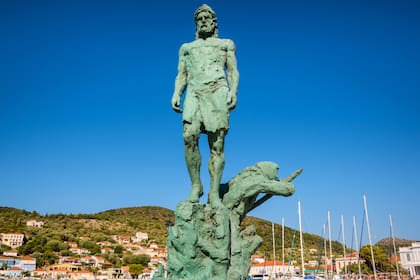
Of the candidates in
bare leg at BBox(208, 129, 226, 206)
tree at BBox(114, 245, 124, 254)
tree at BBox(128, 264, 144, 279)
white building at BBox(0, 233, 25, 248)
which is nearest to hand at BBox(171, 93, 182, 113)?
bare leg at BBox(208, 129, 226, 206)

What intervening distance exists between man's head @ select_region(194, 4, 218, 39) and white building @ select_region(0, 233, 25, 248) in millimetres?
78590

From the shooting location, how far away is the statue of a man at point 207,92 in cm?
714

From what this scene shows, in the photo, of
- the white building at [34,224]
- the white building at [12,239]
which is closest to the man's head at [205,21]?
the white building at [12,239]

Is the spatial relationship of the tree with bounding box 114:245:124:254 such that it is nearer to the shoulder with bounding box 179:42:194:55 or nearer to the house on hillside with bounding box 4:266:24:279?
the house on hillside with bounding box 4:266:24:279

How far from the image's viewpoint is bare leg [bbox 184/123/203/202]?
23.4 feet

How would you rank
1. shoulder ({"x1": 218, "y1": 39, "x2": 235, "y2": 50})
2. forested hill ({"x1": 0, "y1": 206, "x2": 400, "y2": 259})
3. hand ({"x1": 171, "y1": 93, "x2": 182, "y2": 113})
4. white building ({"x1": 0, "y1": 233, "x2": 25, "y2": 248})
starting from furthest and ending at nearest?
1. forested hill ({"x1": 0, "y1": 206, "x2": 400, "y2": 259})
2. white building ({"x1": 0, "y1": 233, "x2": 25, "y2": 248})
3. shoulder ({"x1": 218, "y1": 39, "x2": 235, "y2": 50})
4. hand ({"x1": 171, "y1": 93, "x2": 182, "y2": 113})

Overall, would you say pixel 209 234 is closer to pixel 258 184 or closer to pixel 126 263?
pixel 258 184

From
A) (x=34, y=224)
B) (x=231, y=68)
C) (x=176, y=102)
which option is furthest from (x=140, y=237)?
(x=231, y=68)

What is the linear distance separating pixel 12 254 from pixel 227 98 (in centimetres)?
7093

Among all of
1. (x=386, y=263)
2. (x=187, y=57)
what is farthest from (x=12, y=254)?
(x=187, y=57)

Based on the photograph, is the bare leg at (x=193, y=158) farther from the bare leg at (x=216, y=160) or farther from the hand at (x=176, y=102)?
the hand at (x=176, y=102)

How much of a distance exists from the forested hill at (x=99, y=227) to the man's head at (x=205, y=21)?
68075mm

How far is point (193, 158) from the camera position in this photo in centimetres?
727

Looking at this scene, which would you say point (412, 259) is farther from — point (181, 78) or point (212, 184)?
point (181, 78)
